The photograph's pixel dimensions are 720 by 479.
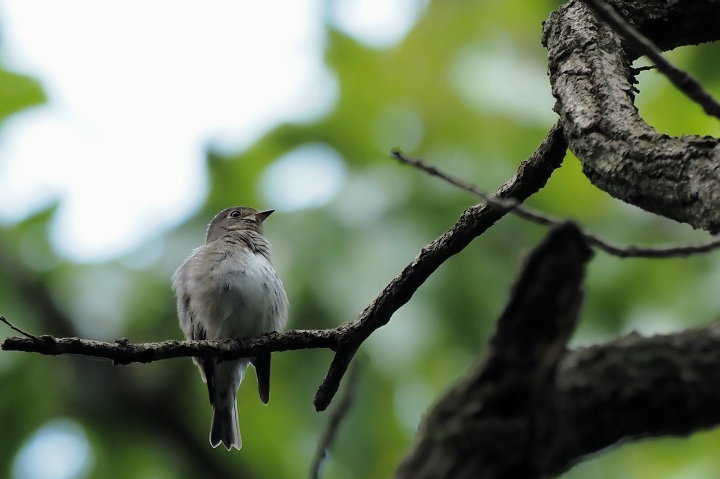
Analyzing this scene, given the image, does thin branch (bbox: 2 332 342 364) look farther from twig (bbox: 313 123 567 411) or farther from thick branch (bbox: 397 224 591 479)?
thick branch (bbox: 397 224 591 479)

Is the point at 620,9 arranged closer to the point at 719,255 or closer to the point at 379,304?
the point at 379,304

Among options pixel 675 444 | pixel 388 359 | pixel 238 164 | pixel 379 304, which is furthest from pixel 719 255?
pixel 379 304

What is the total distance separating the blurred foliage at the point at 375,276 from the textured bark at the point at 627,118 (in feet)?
8.47

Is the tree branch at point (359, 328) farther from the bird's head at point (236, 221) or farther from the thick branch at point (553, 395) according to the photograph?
the bird's head at point (236, 221)

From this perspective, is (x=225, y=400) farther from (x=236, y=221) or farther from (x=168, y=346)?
(x=168, y=346)

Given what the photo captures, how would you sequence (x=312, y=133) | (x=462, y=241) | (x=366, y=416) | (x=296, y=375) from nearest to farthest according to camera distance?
1. (x=462, y=241)
2. (x=366, y=416)
3. (x=296, y=375)
4. (x=312, y=133)

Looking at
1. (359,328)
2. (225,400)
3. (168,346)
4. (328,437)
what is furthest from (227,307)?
(328,437)

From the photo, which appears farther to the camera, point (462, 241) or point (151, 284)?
point (151, 284)

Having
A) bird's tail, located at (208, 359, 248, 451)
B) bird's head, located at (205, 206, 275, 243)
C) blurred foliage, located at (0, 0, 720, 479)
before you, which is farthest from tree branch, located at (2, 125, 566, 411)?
bird's head, located at (205, 206, 275, 243)

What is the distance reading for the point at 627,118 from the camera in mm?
3160

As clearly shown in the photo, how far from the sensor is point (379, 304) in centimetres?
379

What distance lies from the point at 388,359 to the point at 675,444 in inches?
123

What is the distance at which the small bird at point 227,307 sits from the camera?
22.7 ft

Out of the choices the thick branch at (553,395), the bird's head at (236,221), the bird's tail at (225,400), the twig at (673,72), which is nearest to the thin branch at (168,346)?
the twig at (673,72)
